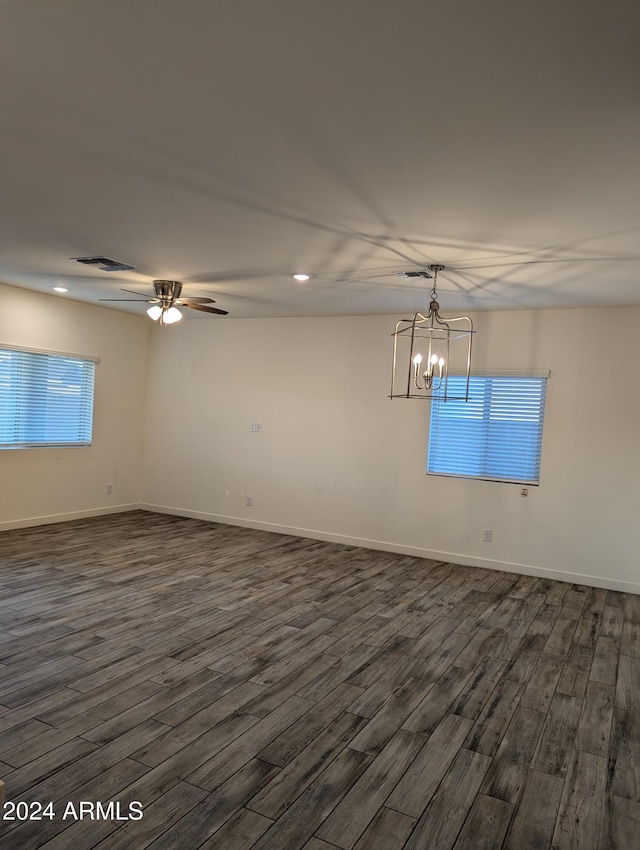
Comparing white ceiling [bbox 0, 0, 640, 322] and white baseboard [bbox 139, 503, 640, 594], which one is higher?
white ceiling [bbox 0, 0, 640, 322]

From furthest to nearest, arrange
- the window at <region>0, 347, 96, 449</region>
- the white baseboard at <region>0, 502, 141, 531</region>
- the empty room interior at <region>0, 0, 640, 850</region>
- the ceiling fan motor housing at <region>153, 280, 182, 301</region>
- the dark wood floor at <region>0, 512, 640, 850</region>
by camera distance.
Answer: the white baseboard at <region>0, 502, 141, 531</region>
the window at <region>0, 347, 96, 449</region>
the ceiling fan motor housing at <region>153, 280, 182, 301</region>
the dark wood floor at <region>0, 512, 640, 850</region>
the empty room interior at <region>0, 0, 640, 850</region>

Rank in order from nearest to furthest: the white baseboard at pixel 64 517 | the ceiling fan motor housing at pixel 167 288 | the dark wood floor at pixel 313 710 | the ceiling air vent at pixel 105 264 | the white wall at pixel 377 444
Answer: the dark wood floor at pixel 313 710
the ceiling air vent at pixel 105 264
the ceiling fan motor housing at pixel 167 288
the white wall at pixel 377 444
the white baseboard at pixel 64 517

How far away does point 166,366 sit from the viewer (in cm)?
775

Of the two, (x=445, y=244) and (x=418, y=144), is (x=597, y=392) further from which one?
(x=418, y=144)

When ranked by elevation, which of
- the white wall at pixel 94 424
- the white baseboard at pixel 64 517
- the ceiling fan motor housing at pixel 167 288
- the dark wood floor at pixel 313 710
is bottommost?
the dark wood floor at pixel 313 710

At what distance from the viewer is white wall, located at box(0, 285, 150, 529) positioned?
6.24 metres

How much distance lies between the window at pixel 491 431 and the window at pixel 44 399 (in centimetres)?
398

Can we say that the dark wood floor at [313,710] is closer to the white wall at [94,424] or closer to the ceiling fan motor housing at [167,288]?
the white wall at [94,424]

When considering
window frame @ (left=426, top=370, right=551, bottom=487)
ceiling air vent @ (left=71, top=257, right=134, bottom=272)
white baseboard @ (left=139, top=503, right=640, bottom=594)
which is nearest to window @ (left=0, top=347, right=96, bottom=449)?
white baseboard @ (left=139, top=503, right=640, bottom=594)

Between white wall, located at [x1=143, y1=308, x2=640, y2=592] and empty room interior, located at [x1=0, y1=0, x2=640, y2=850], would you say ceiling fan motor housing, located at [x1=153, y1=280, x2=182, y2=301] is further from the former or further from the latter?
white wall, located at [x1=143, y1=308, x2=640, y2=592]

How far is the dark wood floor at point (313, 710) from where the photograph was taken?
2150mm

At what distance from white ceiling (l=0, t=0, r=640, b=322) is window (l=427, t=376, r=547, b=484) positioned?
5.41 feet

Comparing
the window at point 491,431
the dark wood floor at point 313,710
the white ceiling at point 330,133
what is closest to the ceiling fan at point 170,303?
the white ceiling at point 330,133

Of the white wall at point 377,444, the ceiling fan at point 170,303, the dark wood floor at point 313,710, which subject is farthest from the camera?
the white wall at point 377,444
